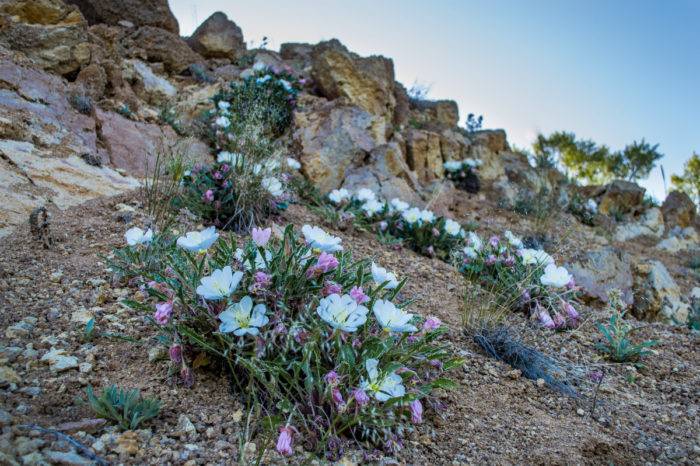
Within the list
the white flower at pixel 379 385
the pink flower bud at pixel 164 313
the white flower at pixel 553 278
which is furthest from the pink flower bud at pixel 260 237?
the white flower at pixel 553 278

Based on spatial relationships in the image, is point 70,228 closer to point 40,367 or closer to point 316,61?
point 40,367

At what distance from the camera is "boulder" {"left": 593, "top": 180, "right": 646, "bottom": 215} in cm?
1175

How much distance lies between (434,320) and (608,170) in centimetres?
1899

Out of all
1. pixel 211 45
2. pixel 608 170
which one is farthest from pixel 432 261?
pixel 608 170

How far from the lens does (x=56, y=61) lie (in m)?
5.84

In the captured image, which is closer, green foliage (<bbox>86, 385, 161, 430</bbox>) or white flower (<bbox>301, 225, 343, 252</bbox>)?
green foliage (<bbox>86, 385, 161, 430</bbox>)

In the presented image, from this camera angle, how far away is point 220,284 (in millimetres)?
1842

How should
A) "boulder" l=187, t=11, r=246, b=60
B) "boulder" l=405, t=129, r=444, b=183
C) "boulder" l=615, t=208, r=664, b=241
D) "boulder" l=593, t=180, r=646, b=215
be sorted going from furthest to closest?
"boulder" l=593, t=180, r=646, b=215 → "boulder" l=615, t=208, r=664, b=241 → "boulder" l=187, t=11, r=246, b=60 → "boulder" l=405, t=129, r=444, b=183

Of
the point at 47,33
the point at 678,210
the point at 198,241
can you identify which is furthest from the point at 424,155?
the point at 678,210

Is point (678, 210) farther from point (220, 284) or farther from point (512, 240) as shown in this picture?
point (220, 284)

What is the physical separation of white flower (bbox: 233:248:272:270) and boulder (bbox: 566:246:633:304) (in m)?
3.57

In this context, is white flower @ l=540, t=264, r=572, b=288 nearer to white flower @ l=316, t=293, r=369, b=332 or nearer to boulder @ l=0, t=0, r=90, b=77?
white flower @ l=316, t=293, r=369, b=332

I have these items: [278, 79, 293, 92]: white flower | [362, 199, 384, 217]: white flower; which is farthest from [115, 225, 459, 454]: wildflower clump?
[278, 79, 293, 92]: white flower

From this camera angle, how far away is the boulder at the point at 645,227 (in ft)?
35.8
